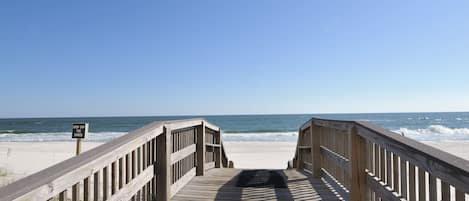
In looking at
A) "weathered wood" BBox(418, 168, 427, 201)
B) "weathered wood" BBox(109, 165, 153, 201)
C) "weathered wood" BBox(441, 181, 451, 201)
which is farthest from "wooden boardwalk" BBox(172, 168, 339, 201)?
"weathered wood" BBox(441, 181, 451, 201)

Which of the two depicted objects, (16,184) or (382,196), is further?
(382,196)

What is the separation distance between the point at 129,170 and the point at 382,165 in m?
2.03

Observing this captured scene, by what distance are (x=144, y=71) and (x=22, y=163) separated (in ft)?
59.3

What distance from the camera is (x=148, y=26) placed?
16.3 metres

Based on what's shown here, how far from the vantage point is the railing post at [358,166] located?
363 cm

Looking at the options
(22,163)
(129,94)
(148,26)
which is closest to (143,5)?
(148,26)

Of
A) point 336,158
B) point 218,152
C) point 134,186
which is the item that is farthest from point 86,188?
point 218,152

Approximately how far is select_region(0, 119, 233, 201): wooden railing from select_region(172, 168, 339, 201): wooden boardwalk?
0.18 meters

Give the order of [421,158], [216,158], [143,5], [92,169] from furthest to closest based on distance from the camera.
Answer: [143,5], [216,158], [92,169], [421,158]

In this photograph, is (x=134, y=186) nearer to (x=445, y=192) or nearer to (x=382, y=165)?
(x=382, y=165)

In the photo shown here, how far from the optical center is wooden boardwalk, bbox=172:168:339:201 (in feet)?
15.3

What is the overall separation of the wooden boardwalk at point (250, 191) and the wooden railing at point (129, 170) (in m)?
0.18

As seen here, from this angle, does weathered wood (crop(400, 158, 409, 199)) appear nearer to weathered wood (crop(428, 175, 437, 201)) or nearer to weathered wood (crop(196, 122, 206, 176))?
weathered wood (crop(428, 175, 437, 201))

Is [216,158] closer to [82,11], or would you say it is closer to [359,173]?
[359,173]
